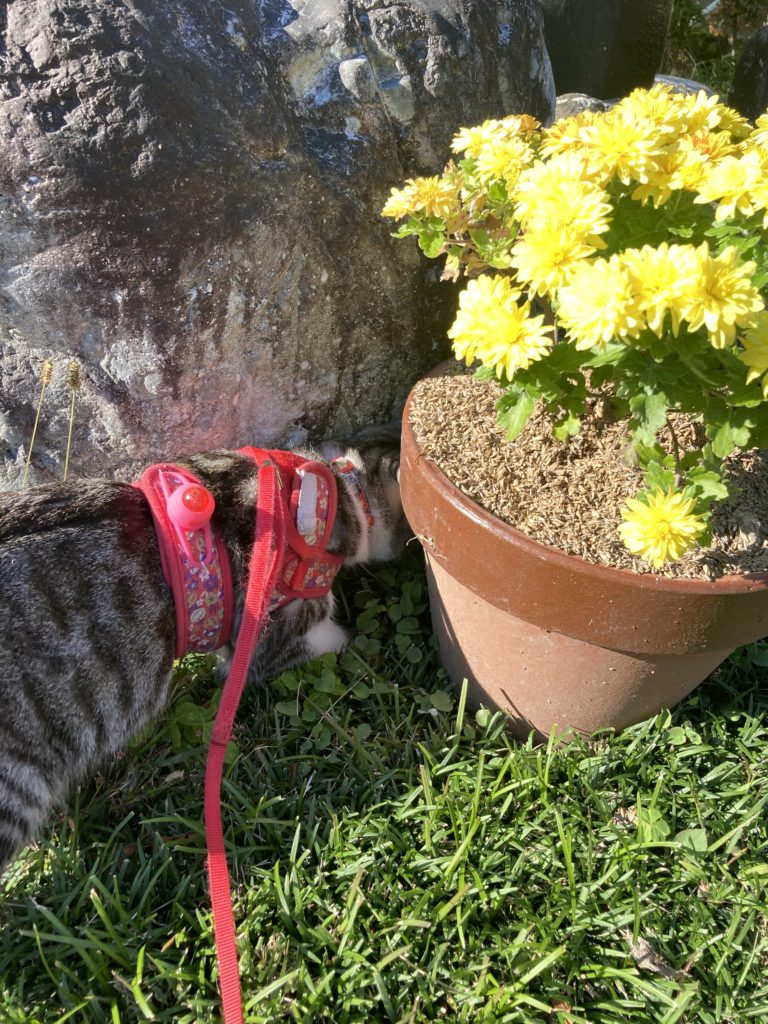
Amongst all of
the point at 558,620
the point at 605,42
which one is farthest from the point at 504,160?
the point at 605,42

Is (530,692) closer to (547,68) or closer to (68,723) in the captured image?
(68,723)

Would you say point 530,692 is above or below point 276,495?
below

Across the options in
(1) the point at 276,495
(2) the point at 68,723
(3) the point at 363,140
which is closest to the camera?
(2) the point at 68,723

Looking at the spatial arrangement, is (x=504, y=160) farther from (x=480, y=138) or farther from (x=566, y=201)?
(x=566, y=201)

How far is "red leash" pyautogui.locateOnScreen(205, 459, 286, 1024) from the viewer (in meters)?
1.51

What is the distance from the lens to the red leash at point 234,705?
1.51 m

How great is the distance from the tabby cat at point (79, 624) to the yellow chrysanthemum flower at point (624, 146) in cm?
114

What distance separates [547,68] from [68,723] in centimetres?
239

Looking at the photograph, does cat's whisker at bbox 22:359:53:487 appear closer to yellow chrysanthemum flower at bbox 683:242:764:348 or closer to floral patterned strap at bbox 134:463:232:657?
floral patterned strap at bbox 134:463:232:657

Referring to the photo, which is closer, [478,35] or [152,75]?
[152,75]

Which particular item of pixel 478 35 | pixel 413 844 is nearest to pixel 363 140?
pixel 478 35

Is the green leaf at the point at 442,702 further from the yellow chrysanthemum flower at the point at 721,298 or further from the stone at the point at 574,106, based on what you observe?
the stone at the point at 574,106

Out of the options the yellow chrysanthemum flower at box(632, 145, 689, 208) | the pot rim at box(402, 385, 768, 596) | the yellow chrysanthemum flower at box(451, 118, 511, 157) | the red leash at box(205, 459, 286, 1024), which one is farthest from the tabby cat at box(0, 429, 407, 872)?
the yellow chrysanthemum flower at box(632, 145, 689, 208)

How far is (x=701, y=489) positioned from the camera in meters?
1.45
